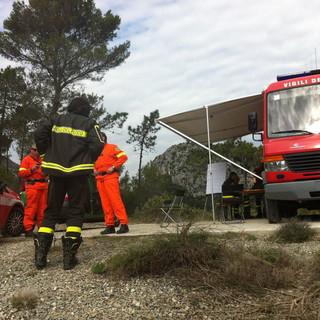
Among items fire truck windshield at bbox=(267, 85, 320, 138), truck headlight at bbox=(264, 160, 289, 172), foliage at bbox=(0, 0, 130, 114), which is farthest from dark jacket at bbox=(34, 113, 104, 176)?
foliage at bbox=(0, 0, 130, 114)

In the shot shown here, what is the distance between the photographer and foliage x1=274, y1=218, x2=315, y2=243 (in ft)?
18.6

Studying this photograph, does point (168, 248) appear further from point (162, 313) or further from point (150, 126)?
point (150, 126)

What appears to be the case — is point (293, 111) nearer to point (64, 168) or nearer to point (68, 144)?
point (68, 144)

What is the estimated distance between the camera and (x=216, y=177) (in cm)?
991

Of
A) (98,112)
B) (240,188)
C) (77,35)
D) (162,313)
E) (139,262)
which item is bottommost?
(162,313)

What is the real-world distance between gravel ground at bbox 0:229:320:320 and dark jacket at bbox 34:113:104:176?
109 cm

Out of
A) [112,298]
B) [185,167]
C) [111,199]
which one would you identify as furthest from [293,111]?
[185,167]

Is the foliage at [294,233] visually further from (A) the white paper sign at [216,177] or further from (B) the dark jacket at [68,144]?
(A) the white paper sign at [216,177]

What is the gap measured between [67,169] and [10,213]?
4.92m

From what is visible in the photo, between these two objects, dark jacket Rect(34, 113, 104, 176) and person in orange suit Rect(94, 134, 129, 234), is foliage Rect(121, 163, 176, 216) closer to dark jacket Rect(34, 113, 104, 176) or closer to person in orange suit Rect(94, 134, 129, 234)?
person in orange suit Rect(94, 134, 129, 234)

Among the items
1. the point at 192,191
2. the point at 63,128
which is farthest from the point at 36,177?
the point at 192,191

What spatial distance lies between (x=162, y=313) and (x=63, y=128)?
2.37 meters

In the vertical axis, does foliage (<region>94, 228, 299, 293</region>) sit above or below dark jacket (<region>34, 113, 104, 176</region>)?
below

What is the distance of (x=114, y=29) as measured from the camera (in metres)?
22.8
